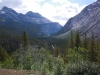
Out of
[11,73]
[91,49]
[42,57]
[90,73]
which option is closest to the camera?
[90,73]

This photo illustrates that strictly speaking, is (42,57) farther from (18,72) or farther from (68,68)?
(68,68)

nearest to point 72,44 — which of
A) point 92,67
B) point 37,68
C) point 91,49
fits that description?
point 91,49

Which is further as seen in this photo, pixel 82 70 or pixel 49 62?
pixel 49 62

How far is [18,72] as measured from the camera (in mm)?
19906

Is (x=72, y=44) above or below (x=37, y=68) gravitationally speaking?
above

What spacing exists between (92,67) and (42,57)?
604 inches

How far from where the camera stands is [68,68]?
1683cm

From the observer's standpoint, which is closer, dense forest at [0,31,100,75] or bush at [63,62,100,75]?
bush at [63,62,100,75]

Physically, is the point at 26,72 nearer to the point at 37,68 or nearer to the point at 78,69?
the point at 37,68

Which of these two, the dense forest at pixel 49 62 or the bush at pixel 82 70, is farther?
the dense forest at pixel 49 62

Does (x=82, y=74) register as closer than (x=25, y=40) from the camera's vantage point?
Yes

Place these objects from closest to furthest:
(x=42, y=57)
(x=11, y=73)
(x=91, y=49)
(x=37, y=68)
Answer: (x=11, y=73) < (x=37, y=68) < (x=42, y=57) < (x=91, y=49)

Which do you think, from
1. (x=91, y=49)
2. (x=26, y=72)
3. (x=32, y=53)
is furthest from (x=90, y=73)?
(x=91, y=49)

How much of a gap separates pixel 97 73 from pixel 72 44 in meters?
49.9
